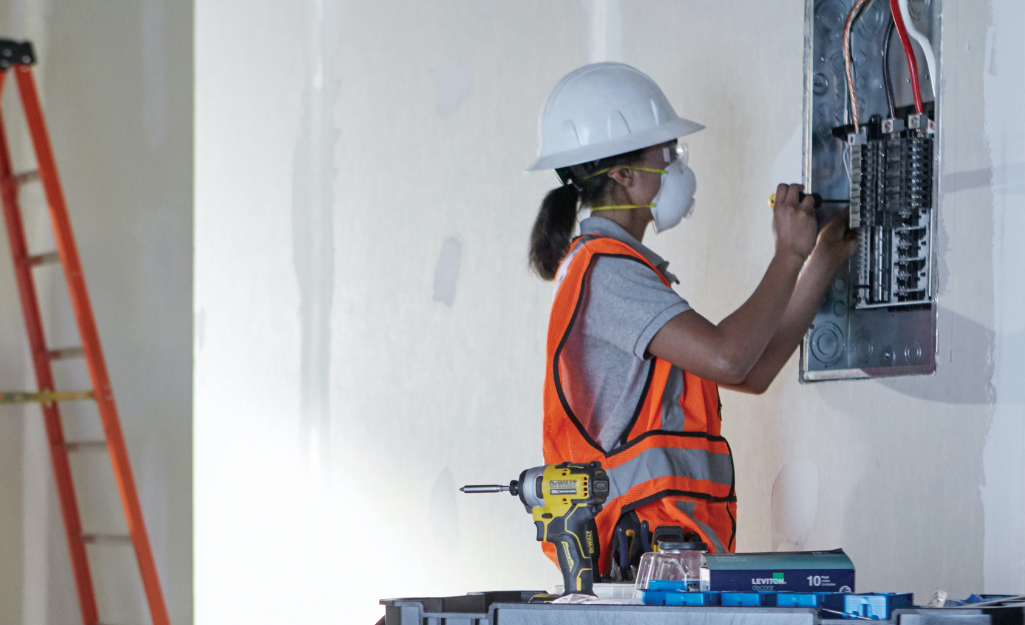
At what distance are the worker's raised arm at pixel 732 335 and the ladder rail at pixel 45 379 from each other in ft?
6.39

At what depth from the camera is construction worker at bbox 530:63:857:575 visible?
1.59 metres

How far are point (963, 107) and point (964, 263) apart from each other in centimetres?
24

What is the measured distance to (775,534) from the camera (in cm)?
204

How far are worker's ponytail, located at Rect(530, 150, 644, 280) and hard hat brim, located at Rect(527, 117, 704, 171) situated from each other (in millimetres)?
27

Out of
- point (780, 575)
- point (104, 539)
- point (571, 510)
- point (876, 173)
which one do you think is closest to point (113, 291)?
point (104, 539)

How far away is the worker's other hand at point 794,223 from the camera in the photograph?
1701 mm

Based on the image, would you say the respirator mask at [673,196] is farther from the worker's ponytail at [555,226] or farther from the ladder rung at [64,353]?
the ladder rung at [64,353]

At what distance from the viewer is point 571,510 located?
4.77ft

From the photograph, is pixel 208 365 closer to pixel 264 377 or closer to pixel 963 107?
pixel 264 377

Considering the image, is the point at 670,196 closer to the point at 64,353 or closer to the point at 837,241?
the point at 837,241

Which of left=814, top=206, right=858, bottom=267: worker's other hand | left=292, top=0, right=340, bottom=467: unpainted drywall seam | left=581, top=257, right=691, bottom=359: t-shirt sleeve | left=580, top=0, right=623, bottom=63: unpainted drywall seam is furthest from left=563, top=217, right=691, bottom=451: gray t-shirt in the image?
left=292, top=0, right=340, bottom=467: unpainted drywall seam

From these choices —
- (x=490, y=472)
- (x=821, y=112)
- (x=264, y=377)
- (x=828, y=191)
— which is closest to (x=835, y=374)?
(x=828, y=191)

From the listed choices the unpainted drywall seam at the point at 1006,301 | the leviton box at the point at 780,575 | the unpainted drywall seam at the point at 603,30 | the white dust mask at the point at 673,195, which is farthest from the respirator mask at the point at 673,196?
the leviton box at the point at 780,575

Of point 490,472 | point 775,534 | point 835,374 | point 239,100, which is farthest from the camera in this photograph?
point 239,100
